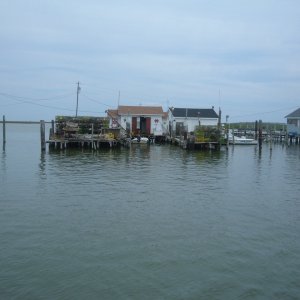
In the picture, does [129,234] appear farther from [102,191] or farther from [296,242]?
[102,191]

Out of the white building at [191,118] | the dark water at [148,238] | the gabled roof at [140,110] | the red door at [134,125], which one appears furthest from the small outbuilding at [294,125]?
the dark water at [148,238]

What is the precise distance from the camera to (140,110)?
5672cm

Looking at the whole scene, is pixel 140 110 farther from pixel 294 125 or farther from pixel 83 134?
pixel 294 125

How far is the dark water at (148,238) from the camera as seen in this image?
9.07 meters

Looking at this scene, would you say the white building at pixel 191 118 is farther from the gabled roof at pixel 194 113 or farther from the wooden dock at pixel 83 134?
the wooden dock at pixel 83 134

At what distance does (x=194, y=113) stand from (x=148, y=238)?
1826 inches

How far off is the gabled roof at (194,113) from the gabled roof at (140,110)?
8.08 feet

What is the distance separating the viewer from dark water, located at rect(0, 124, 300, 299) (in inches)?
357

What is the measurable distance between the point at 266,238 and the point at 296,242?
87 cm

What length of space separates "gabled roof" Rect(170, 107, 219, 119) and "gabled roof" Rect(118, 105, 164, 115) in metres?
2.46

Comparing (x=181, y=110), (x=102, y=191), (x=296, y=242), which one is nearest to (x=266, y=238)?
(x=296, y=242)

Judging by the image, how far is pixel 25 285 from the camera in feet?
29.5

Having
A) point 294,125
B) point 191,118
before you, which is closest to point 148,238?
point 191,118

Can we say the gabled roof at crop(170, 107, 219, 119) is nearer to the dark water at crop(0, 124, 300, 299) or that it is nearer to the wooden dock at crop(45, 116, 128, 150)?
the wooden dock at crop(45, 116, 128, 150)
